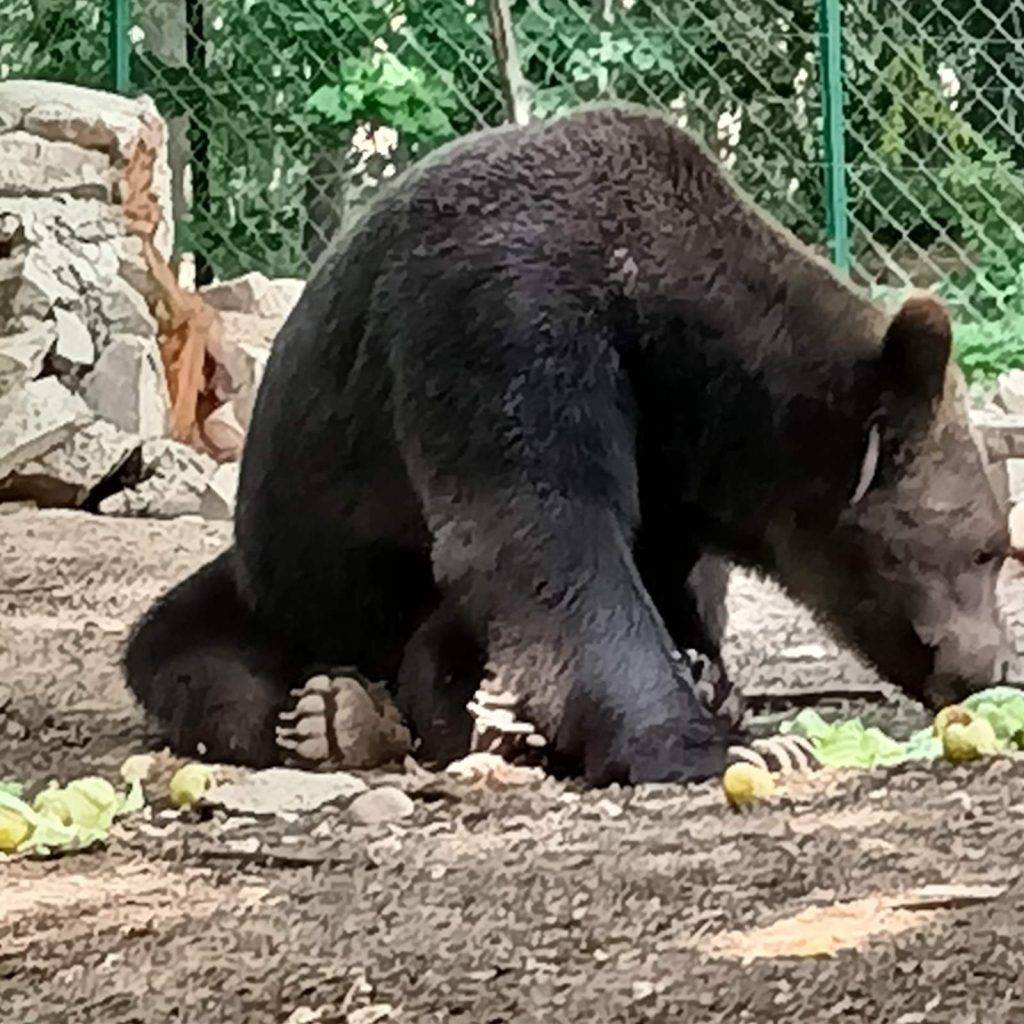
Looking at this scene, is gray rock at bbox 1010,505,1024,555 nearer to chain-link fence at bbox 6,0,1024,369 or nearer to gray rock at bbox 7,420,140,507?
chain-link fence at bbox 6,0,1024,369

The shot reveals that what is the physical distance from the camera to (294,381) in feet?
12.3

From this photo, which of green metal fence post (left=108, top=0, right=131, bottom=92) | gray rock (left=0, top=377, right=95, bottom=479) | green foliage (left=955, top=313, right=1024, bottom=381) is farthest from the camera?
green foliage (left=955, top=313, right=1024, bottom=381)

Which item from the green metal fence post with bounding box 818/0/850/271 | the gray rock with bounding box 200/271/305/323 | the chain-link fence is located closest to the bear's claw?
the green metal fence post with bounding box 818/0/850/271

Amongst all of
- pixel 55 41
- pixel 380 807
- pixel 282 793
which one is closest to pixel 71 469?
pixel 55 41

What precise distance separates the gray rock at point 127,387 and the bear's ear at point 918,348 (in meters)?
4.12

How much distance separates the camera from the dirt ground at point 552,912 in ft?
5.57

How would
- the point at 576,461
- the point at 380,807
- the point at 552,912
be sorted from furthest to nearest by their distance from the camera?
the point at 576,461
the point at 380,807
the point at 552,912

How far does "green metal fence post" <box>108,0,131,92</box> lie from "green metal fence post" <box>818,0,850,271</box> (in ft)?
8.41

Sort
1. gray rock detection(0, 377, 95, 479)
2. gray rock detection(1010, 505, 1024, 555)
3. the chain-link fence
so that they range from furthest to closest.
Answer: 1. the chain-link fence
2. gray rock detection(0, 377, 95, 479)
3. gray rock detection(1010, 505, 1024, 555)

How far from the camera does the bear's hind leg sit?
365 centimetres

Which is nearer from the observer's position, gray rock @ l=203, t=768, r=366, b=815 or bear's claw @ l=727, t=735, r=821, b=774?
gray rock @ l=203, t=768, r=366, b=815

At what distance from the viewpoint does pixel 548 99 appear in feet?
27.9

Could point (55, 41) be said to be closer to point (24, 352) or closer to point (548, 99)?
point (24, 352)

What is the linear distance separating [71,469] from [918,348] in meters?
3.89
